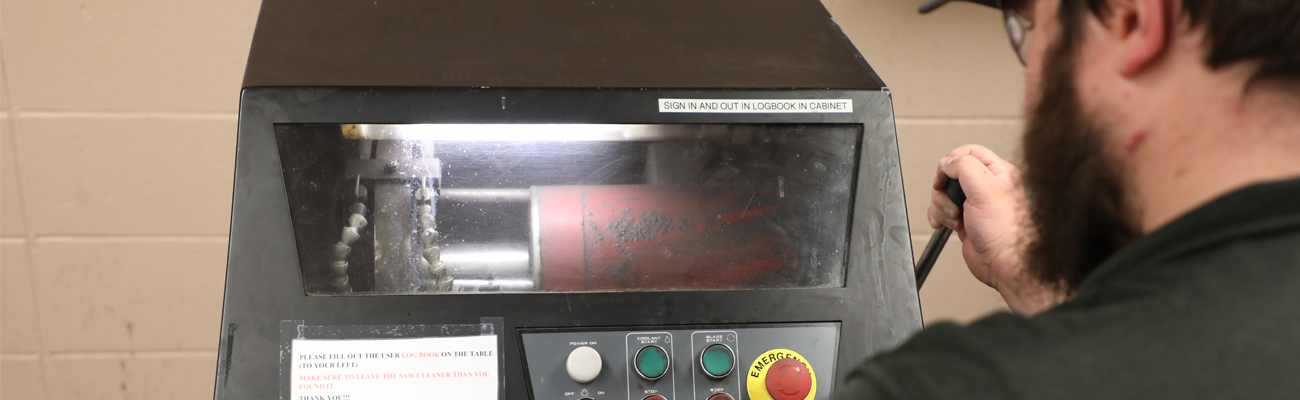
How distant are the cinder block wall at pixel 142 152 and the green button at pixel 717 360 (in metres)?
1.18

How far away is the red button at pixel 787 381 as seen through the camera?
2.37ft

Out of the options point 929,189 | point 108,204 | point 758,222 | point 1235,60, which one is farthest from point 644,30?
point 108,204

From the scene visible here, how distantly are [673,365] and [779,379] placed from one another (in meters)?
0.10

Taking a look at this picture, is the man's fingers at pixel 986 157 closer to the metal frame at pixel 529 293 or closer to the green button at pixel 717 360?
the metal frame at pixel 529 293

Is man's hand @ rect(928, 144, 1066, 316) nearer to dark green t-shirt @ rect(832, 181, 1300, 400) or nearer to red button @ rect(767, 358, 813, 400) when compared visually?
red button @ rect(767, 358, 813, 400)

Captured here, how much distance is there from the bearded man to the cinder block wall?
4.27 ft

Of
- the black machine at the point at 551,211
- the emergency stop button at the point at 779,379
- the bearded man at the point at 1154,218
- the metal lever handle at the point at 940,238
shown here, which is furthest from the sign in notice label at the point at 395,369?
the metal lever handle at the point at 940,238

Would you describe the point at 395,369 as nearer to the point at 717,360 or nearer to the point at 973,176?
the point at 717,360

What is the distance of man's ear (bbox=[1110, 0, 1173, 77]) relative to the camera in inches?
16.0

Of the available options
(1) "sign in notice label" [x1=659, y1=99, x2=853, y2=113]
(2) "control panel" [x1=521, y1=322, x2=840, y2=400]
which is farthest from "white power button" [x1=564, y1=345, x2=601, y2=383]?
(1) "sign in notice label" [x1=659, y1=99, x2=853, y2=113]

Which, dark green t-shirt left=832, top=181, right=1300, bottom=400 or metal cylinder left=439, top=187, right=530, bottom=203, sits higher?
metal cylinder left=439, top=187, right=530, bottom=203

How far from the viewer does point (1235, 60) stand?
378 millimetres

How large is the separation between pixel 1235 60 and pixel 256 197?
0.71 m

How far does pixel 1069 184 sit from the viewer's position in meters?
0.49
